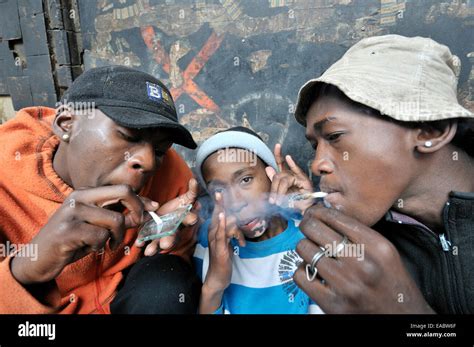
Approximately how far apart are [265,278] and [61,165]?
1407 mm

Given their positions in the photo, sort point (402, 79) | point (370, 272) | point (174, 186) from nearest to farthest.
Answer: point (370, 272) < point (402, 79) < point (174, 186)

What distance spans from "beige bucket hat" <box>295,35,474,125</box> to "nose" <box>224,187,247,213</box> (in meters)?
0.88

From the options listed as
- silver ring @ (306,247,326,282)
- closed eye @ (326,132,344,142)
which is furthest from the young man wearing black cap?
closed eye @ (326,132,344,142)

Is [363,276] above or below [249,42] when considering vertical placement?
below

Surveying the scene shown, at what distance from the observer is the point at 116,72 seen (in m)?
1.85

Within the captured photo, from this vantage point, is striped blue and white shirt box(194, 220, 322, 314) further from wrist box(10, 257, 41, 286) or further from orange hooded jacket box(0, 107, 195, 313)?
wrist box(10, 257, 41, 286)

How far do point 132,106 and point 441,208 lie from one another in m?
1.65

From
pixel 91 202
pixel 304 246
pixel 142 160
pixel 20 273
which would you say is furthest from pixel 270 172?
pixel 20 273

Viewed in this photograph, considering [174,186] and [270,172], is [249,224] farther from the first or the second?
[174,186]

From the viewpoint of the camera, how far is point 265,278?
2.17m

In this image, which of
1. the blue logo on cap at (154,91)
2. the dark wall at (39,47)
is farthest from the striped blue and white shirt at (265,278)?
the dark wall at (39,47)

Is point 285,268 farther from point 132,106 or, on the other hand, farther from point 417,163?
point 132,106

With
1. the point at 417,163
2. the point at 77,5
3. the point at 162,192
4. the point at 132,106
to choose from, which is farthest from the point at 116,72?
the point at 77,5

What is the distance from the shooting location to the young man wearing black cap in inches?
60.6
